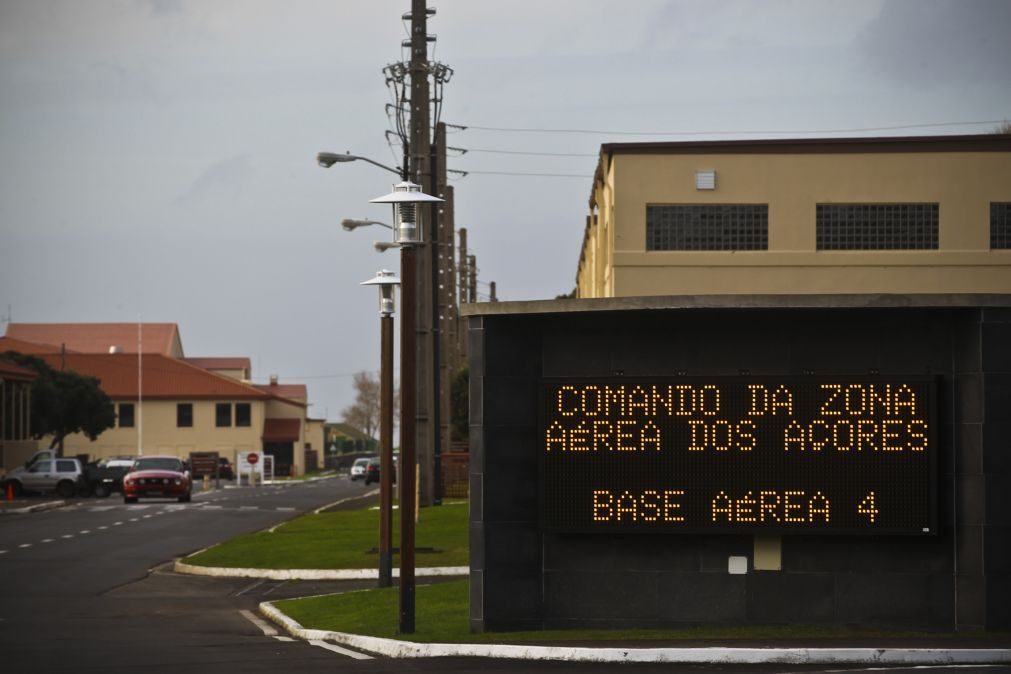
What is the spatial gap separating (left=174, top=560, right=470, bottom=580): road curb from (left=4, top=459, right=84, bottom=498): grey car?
37851 millimetres

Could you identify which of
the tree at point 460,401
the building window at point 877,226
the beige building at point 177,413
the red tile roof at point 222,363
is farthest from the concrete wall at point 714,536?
the red tile roof at point 222,363

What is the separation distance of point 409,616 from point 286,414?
104371 millimetres

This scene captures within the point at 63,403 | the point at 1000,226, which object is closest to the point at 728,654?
the point at 1000,226

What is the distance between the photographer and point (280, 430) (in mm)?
117000

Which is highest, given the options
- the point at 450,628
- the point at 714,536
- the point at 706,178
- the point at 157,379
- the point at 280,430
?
the point at 706,178

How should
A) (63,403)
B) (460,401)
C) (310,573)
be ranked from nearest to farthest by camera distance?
(310,573), (460,401), (63,403)

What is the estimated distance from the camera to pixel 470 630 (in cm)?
1653

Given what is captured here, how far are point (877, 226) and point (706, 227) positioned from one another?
495 cm

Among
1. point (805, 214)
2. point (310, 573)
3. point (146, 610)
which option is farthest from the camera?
point (805, 214)

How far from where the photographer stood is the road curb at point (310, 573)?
25750 mm

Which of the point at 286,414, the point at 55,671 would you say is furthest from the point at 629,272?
the point at 286,414

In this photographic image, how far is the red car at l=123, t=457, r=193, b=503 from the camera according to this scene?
185 feet

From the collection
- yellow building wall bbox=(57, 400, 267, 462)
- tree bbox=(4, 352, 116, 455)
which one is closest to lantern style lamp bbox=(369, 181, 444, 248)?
tree bbox=(4, 352, 116, 455)

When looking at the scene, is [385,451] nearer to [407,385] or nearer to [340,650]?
[407,385]
